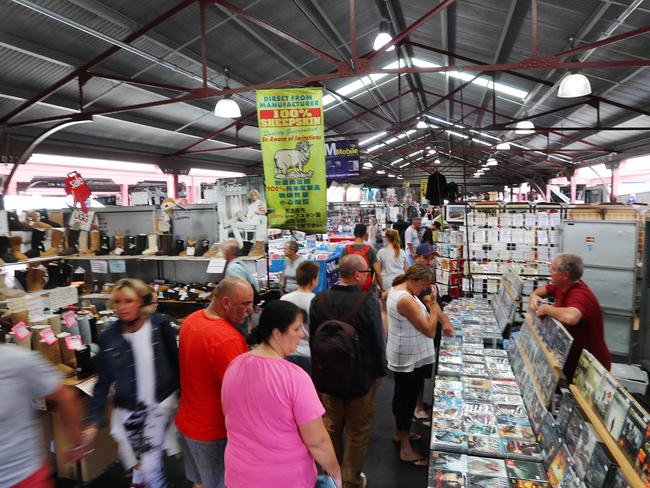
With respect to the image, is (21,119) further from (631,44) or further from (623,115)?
(623,115)

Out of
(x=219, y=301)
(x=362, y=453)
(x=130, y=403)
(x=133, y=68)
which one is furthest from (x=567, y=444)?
(x=133, y=68)

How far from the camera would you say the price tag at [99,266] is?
18.4 ft

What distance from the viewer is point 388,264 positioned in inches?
260

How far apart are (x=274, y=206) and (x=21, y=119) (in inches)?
305

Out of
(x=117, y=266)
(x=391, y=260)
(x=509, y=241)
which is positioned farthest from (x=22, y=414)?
(x=509, y=241)

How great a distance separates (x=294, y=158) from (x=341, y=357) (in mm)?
2060

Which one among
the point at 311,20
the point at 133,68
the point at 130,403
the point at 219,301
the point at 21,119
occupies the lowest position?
the point at 130,403

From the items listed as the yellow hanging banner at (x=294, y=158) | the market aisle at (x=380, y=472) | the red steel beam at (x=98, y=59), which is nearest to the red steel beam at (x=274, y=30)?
the red steel beam at (x=98, y=59)

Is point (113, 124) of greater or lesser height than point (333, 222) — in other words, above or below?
above

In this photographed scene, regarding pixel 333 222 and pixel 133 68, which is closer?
pixel 133 68

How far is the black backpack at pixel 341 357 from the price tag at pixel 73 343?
215 cm

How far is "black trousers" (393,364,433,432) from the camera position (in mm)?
3445

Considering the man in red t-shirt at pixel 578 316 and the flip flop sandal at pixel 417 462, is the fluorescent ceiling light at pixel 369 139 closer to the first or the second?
the man in red t-shirt at pixel 578 316

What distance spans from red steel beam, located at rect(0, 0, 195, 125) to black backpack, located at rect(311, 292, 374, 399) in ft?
17.6
